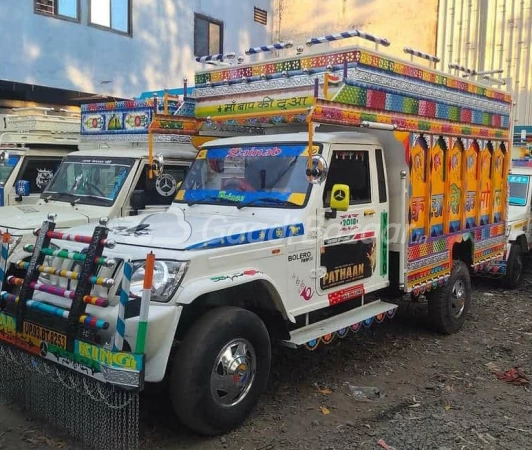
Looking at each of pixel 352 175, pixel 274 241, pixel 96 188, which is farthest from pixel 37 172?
pixel 274 241

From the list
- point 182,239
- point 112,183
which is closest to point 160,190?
point 112,183

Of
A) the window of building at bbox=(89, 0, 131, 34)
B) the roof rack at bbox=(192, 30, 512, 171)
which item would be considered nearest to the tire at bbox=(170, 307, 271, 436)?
the roof rack at bbox=(192, 30, 512, 171)

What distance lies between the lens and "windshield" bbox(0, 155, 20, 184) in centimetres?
831

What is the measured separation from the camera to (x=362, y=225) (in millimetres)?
5055

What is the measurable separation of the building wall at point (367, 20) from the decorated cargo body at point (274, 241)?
976cm

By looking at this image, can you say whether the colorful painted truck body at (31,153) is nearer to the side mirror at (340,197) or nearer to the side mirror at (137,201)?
the side mirror at (137,201)

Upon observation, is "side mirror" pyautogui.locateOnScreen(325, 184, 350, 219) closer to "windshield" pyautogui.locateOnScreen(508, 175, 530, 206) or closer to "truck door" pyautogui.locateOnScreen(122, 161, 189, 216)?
"truck door" pyautogui.locateOnScreen(122, 161, 189, 216)

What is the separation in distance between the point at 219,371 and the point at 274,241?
100cm

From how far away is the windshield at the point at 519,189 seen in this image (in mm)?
9695

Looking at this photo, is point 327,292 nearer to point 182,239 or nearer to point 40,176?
point 182,239

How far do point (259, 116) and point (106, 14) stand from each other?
33.8 feet

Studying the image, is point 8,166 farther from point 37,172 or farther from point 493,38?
point 493,38

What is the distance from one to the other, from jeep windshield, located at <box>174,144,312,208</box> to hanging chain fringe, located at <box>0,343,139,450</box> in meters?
1.89

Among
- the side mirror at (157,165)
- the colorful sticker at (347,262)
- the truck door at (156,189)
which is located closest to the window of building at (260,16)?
the truck door at (156,189)
